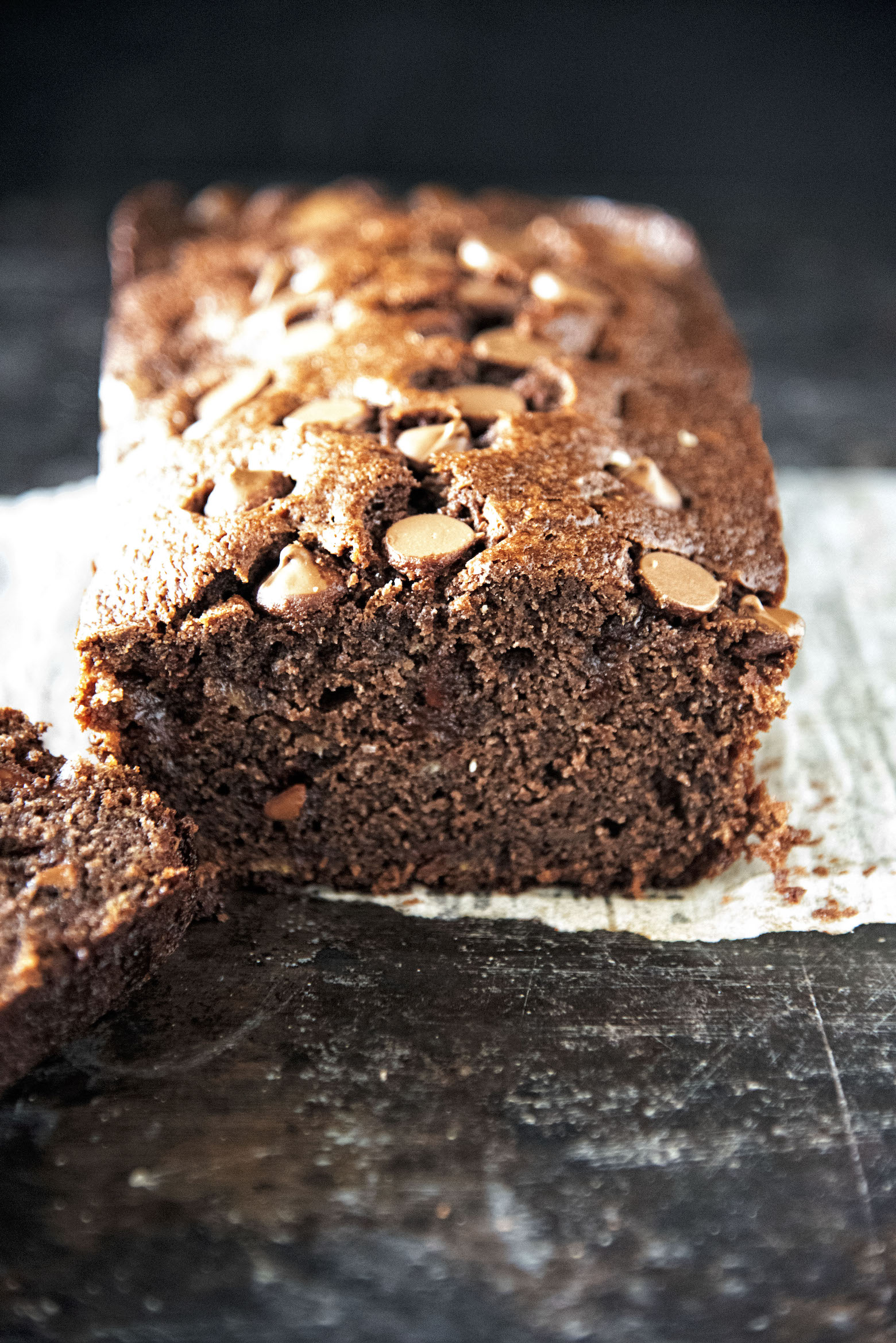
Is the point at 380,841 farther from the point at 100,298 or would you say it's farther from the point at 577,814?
the point at 100,298

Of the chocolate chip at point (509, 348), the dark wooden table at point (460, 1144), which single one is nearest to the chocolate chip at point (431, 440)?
the chocolate chip at point (509, 348)

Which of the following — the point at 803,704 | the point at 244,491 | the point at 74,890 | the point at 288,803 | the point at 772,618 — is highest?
the point at 244,491

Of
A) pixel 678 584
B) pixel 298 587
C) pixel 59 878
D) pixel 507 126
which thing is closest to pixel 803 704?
pixel 678 584

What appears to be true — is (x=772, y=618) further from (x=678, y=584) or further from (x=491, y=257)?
(x=491, y=257)

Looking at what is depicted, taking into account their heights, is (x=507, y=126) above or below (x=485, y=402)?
above

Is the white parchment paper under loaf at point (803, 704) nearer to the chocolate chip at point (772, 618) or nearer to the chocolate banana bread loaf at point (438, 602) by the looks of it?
the chocolate banana bread loaf at point (438, 602)

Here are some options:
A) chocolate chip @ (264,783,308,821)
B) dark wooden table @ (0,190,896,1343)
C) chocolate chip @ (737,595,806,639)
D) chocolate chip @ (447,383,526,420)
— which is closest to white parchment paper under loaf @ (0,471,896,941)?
dark wooden table @ (0,190,896,1343)

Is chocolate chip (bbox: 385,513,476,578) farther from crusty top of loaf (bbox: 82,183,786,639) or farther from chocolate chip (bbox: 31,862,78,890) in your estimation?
chocolate chip (bbox: 31,862,78,890)

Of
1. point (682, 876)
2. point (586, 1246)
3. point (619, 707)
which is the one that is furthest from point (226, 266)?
point (586, 1246)
